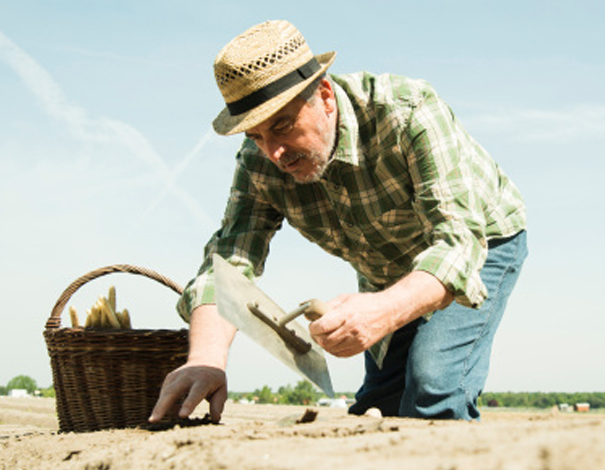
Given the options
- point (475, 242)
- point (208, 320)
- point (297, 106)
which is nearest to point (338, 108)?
point (297, 106)

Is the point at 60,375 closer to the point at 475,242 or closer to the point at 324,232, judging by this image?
the point at 324,232

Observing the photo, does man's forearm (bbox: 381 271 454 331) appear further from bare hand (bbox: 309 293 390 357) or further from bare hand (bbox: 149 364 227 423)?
bare hand (bbox: 149 364 227 423)

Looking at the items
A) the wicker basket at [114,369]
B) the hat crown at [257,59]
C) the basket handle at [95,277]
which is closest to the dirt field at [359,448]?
the wicker basket at [114,369]

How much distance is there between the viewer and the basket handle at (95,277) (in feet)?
12.1

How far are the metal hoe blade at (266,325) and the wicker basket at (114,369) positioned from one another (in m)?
1.06

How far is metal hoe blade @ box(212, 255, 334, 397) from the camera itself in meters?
2.28

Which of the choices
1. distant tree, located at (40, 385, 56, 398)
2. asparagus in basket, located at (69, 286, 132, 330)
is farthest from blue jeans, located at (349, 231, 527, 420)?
distant tree, located at (40, 385, 56, 398)

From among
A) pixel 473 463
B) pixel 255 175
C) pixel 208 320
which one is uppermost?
pixel 255 175

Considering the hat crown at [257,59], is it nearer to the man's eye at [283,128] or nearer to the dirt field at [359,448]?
the man's eye at [283,128]

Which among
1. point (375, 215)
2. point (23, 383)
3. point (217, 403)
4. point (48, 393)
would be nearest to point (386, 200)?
point (375, 215)

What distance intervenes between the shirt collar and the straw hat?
157mm

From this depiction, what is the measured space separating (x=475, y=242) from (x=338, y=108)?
80 centimetres

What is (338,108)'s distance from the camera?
287cm

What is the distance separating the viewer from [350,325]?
205 centimetres
